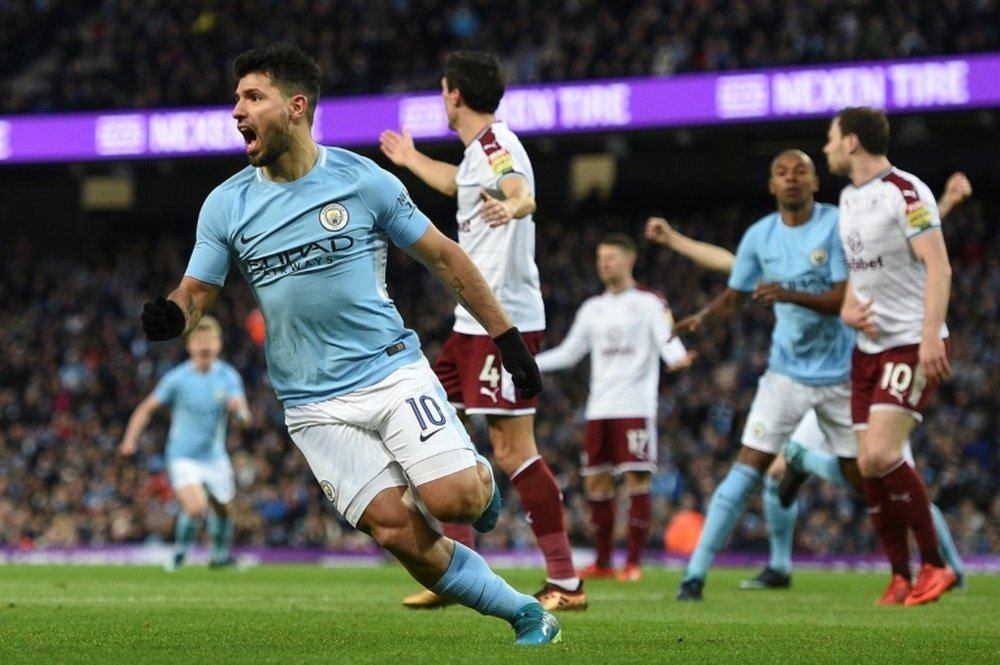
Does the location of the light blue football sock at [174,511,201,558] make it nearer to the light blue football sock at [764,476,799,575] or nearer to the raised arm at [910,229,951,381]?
the light blue football sock at [764,476,799,575]

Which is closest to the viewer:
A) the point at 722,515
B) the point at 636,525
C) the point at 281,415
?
the point at 722,515

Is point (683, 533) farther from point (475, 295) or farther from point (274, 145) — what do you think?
point (274, 145)

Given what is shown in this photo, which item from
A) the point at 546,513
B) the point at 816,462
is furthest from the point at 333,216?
the point at 816,462

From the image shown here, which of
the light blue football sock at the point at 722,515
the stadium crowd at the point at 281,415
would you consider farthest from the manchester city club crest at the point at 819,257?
the stadium crowd at the point at 281,415

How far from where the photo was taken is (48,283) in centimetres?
3069

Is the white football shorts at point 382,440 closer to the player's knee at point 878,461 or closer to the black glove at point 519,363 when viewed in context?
the black glove at point 519,363

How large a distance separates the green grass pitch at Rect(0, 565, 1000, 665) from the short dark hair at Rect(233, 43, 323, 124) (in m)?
1.98

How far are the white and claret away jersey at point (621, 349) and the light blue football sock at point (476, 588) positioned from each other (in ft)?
22.4

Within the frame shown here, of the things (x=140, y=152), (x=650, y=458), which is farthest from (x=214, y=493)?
(x=140, y=152)

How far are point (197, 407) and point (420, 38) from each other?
13376 millimetres

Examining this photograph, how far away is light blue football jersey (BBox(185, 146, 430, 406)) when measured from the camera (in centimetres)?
553

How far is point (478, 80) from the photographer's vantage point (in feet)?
26.7

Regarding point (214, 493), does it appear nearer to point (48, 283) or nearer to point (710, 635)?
point (710, 635)

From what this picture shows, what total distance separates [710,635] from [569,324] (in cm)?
1868
